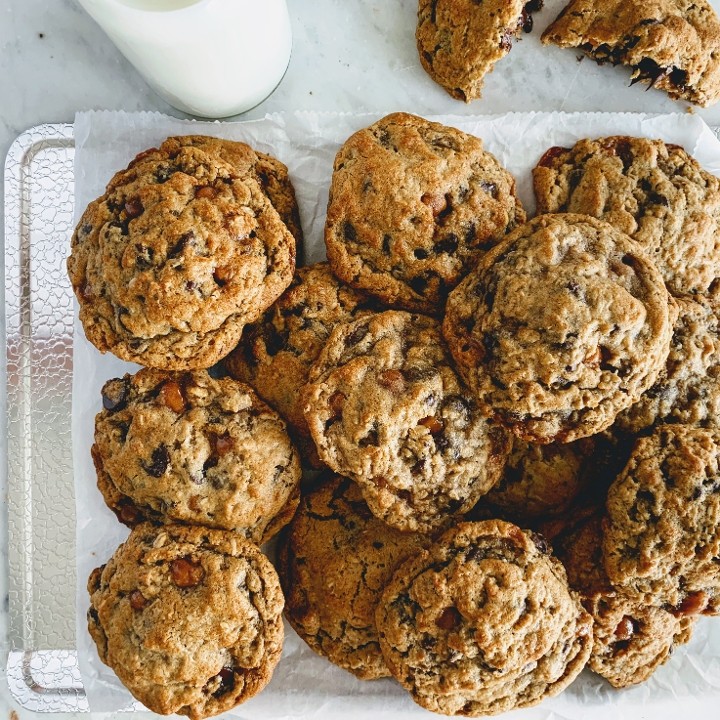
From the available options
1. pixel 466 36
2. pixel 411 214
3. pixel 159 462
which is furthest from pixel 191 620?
pixel 466 36

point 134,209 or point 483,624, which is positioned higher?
point 134,209

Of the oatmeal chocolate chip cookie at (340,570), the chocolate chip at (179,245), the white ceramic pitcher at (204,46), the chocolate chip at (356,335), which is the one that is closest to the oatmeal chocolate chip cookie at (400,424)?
the chocolate chip at (356,335)

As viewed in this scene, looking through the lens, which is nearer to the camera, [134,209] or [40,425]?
[134,209]

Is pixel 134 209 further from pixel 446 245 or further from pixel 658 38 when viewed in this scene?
pixel 658 38

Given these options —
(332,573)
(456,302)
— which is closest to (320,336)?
(456,302)

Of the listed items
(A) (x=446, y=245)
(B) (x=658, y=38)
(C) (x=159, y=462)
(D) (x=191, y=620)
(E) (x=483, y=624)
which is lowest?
(D) (x=191, y=620)

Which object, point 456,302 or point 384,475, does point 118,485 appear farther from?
point 456,302

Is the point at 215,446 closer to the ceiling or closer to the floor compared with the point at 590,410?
closer to the floor
